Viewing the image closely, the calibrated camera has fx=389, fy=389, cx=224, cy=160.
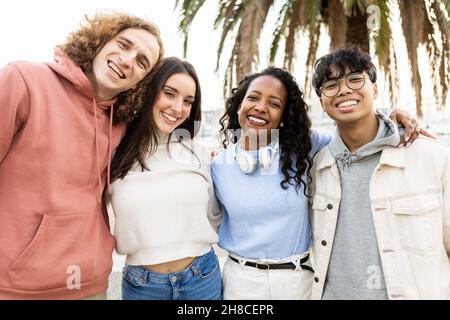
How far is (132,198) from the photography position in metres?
2.30

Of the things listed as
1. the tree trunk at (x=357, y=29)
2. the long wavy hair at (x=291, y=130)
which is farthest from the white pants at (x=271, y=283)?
the tree trunk at (x=357, y=29)

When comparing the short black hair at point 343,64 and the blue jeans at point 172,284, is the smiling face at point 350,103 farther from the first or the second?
the blue jeans at point 172,284

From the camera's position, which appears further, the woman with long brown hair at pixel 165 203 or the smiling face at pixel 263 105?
the smiling face at pixel 263 105

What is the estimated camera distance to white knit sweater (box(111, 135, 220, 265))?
230cm

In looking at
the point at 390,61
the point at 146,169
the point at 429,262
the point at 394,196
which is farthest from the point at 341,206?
the point at 390,61

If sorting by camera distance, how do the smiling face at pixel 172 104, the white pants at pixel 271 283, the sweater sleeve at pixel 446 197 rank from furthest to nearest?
the smiling face at pixel 172 104
the white pants at pixel 271 283
the sweater sleeve at pixel 446 197

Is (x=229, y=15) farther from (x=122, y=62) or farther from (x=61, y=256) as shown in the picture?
(x=61, y=256)

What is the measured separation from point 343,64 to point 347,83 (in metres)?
0.13

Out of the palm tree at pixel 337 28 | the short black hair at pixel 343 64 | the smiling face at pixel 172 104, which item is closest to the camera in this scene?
the short black hair at pixel 343 64

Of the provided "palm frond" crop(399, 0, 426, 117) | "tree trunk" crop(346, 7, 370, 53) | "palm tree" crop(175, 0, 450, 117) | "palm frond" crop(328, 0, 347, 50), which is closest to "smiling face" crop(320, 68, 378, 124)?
"palm tree" crop(175, 0, 450, 117)

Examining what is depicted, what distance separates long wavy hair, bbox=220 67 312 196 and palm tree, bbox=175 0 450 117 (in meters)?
2.68

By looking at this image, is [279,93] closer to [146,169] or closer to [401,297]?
[146,169]

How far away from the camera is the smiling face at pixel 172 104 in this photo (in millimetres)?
2516
